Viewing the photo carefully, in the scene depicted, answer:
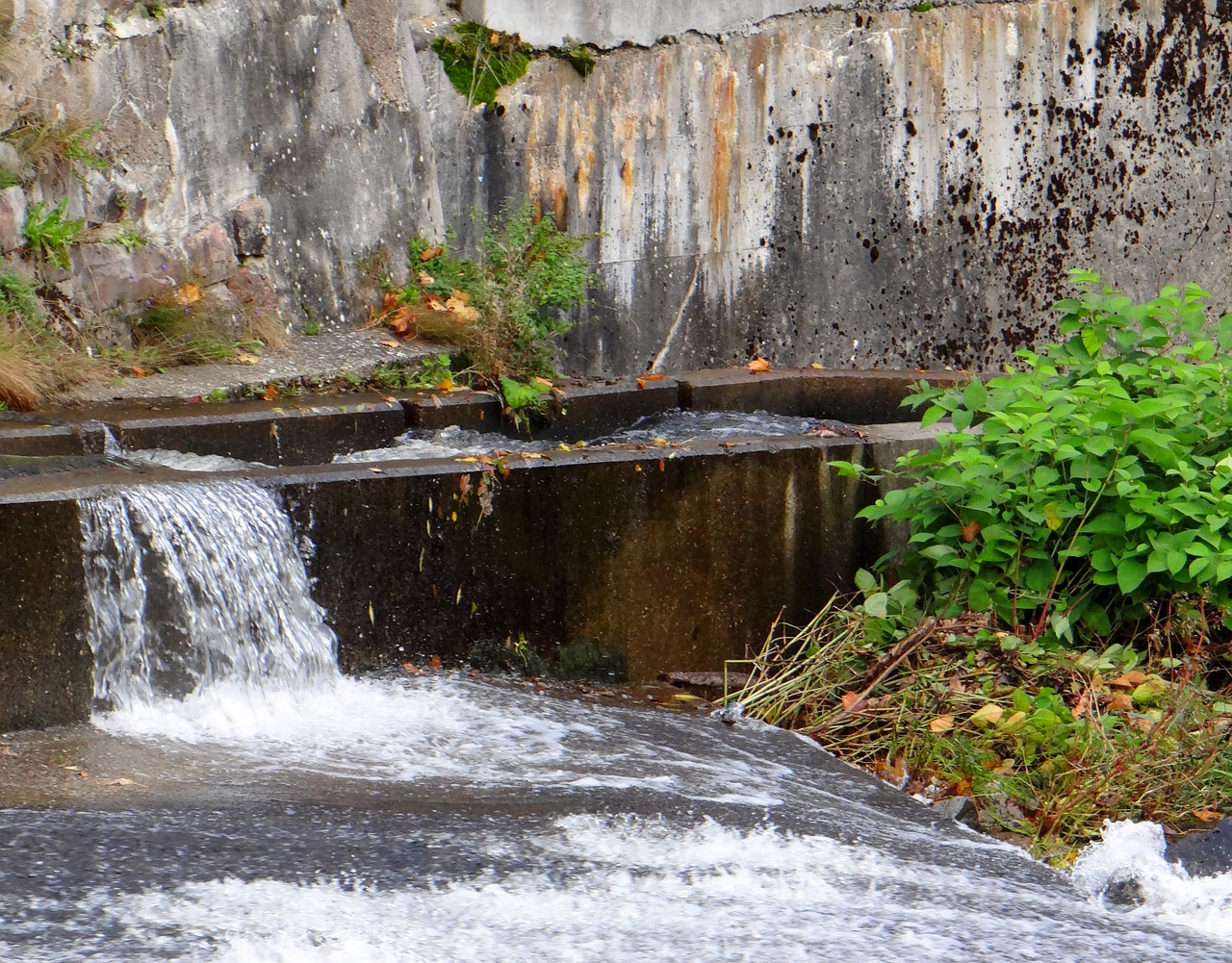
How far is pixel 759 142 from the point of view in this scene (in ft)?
22.0

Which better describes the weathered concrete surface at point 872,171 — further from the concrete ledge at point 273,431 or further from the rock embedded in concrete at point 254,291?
the concrete ledge at point 273,431

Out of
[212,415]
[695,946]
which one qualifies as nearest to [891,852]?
[695,946]

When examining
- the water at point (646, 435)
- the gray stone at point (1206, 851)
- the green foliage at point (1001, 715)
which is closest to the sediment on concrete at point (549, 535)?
the water at point (646, 435)

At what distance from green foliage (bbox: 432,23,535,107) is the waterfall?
2858 mm

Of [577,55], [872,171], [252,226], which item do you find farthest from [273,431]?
[872,171]

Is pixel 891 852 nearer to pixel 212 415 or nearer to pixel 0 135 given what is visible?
pixel 212 415

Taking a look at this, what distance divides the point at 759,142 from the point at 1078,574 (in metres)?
2.94

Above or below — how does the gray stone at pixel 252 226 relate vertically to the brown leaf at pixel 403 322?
above

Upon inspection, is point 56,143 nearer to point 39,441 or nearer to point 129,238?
point 129,238

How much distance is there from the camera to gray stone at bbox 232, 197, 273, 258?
5.91 meters

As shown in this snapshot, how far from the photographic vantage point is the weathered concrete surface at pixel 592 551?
4.30 m

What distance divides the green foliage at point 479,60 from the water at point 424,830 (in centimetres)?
A: 288

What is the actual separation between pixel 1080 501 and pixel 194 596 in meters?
2.74

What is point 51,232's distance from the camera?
5305mm
